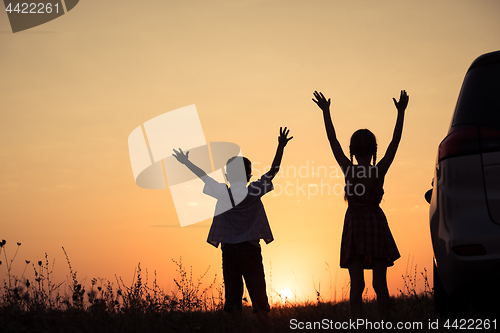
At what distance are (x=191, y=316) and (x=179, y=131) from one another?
1997 millimetres

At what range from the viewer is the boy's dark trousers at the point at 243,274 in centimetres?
460

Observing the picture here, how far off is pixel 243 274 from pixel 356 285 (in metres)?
1.19

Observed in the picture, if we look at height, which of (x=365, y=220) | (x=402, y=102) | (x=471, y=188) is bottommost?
(x=365, y=220)

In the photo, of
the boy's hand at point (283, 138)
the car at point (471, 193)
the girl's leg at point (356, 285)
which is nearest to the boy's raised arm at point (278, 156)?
the boy's hand at point (283, 138)

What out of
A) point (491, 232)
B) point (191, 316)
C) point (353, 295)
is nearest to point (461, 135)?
point (491, 232)

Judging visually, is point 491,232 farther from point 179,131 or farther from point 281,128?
point 179,131

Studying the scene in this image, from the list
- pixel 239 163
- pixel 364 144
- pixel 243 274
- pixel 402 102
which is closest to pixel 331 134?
pixel 364 144

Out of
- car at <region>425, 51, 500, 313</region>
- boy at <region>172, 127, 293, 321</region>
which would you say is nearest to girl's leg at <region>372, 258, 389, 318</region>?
car at <region>425, 51, 500, 313</region>

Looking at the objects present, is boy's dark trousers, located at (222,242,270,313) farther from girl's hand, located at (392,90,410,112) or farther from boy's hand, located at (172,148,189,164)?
girl's hand, located at (392,90,410,112)

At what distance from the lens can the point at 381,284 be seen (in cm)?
391

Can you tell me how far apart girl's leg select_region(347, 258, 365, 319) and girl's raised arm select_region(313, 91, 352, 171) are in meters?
0.83

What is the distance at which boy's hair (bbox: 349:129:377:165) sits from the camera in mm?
4109

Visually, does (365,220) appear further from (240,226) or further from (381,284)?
(240,226)

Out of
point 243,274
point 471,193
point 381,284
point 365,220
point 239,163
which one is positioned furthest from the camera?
point 239,163
